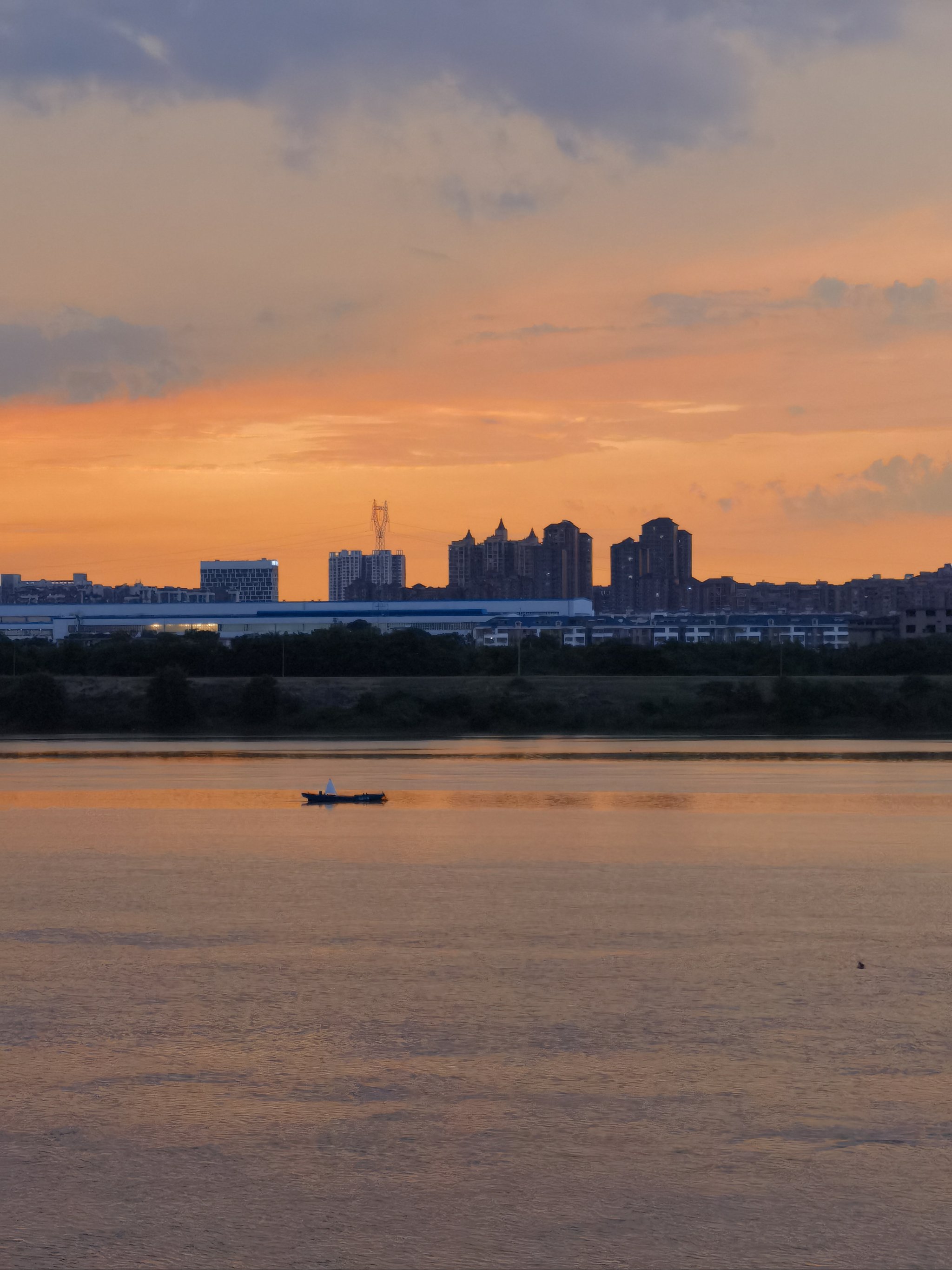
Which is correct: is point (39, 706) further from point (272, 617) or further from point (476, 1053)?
point (476, 1053)

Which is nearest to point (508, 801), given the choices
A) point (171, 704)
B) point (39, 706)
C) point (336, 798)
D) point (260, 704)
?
point (336, 798)

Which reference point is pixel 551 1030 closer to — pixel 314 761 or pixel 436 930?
pixel 436 930

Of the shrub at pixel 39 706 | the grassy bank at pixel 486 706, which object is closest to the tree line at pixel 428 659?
the grassy bank at pixel 486 706

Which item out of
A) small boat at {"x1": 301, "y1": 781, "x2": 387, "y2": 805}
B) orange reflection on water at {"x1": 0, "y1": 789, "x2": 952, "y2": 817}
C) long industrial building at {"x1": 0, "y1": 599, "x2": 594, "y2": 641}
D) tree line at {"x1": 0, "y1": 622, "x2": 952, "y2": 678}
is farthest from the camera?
long industrial building at {"x1": 0, "y1": 599, "x2": 594, "y2": 641}

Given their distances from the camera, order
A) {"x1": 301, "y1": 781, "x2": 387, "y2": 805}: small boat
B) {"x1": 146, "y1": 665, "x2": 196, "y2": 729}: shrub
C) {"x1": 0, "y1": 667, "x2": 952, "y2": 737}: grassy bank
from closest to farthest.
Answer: {"x1": 301, "y1": 781, "x2": 387, "y2": 805}: small boat
{"x1": 0, "y1": 667, "x2": 952, "y2": 737}: grassy bank
{"x1": 146, "y1": 665, "x2": 196, "y2": 729}: shrub

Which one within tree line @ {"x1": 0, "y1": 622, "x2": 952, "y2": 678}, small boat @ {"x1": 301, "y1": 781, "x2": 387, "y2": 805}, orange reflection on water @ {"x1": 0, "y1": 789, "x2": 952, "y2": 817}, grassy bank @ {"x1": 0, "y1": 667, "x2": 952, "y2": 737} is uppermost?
tree line @ {"x1": 0, "y1": 622, "x2": 952, "y2": 678}

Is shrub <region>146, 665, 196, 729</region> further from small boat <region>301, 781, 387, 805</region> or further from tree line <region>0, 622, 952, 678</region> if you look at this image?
small boat <region>301, 781, 387, 805</region>

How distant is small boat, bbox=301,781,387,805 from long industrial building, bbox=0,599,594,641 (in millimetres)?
93031

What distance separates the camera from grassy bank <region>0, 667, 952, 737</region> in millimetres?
73438

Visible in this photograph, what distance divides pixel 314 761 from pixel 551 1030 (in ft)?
138

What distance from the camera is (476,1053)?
45.2 feet

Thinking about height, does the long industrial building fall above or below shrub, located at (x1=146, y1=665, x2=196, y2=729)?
above

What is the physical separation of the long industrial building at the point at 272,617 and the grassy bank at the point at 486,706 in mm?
54561

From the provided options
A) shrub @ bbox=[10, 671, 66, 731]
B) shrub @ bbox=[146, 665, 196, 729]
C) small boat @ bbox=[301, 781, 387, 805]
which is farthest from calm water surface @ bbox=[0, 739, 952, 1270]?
shrub @ bbox=[10, 671, 66, 731]
